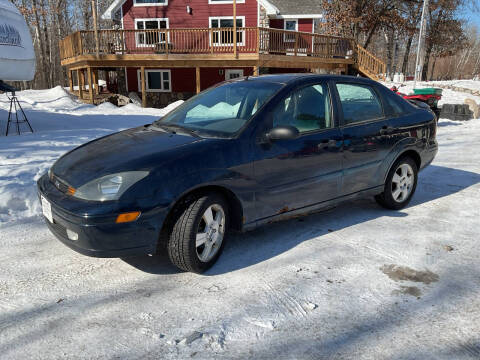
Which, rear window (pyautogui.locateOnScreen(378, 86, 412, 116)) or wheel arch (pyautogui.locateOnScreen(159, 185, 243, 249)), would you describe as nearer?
wheel arch (pyautogui.locateOnScreen(159, 185, 243, 249))

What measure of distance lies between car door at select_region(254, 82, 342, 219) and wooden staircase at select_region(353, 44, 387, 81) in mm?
18131

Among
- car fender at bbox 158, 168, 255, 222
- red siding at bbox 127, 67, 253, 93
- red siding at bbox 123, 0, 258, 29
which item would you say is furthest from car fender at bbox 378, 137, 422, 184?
red siding at bbox 123, 0, 258, 29

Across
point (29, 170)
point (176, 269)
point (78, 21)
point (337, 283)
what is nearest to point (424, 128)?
point (337, 283)

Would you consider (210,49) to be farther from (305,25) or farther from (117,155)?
(117,155)

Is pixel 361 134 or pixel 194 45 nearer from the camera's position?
pixel 361 134

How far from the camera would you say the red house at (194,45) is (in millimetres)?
18734

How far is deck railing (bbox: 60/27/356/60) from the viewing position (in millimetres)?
18156

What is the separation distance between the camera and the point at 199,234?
10.7ft

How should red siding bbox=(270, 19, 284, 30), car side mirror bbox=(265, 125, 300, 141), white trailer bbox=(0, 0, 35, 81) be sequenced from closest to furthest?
car side mirror bbox=(265, 125, 300, 141) → white trailer bbox=(0, 0, 35, 81) → red siding bbox=(270, 19, 284, 30)

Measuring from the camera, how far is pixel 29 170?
557 cm

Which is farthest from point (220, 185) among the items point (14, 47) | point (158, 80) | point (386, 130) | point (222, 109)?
point (158, 80)

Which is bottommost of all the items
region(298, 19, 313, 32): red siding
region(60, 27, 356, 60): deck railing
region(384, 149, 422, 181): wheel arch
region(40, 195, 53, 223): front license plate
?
region(40, 195, 53, 223): front license plate

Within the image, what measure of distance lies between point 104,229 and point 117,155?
71 centimetres

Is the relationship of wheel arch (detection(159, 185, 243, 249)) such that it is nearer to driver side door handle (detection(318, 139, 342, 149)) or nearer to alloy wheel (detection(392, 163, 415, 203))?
driver side door handle (detection(318, 139, 342, 149))
